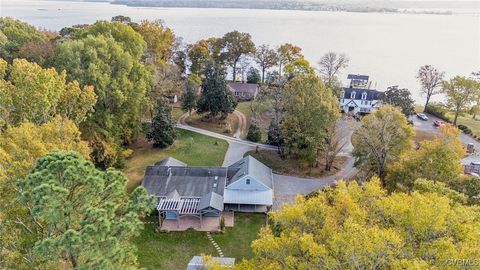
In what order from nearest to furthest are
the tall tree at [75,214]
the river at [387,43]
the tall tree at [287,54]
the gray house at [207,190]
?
the tall tree at [75,214] → the gray house at [207,190] → the tall tree at [287,54] → the river at [387,43]

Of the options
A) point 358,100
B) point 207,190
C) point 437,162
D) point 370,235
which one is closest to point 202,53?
point 358,100

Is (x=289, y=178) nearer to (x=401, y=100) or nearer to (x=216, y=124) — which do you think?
(x=216, y=124)

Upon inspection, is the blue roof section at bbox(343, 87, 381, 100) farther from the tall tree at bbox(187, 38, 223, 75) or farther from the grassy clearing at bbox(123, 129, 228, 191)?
the grassy clearing at bbox(123, 129, 228, 191)

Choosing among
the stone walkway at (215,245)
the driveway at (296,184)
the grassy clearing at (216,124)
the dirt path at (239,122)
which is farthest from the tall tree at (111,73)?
the driveway at (296,184)

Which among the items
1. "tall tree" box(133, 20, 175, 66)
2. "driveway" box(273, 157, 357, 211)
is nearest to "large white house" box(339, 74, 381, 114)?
"driveway" box(273, 157, 357, 211)

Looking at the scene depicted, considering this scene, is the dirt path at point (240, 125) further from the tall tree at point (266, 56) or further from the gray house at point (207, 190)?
the tall tree at point (266, 56)

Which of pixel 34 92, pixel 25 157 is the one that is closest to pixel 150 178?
pixel 34 92
